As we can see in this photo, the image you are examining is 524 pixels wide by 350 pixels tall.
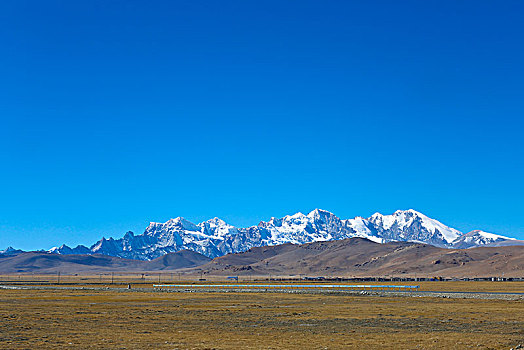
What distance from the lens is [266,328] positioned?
1780 inches

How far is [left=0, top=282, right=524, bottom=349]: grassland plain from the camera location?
3588cm

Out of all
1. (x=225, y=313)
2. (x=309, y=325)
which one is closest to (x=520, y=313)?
(x=309, y=325)

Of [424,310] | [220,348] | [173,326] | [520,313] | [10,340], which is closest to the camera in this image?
[220,348]

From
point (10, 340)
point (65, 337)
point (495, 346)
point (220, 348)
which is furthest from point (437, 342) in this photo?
point (10, 340)

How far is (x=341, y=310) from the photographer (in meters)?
62.6

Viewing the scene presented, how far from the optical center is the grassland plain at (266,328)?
118 feet

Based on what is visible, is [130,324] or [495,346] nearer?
[495,346]

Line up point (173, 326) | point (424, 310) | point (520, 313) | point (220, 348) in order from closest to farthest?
point (220, 348) → point (173, 326) → point (520, 313) → point (424, 310)

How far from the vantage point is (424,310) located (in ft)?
202

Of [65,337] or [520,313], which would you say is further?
[520,313]

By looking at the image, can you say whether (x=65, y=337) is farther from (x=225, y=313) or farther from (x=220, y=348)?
(x=225, y=313)

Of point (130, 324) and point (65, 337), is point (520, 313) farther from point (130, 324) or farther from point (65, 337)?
point (65, 337)

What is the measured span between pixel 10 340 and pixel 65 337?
A: 335 centimetres

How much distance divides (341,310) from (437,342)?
26.7 metres
